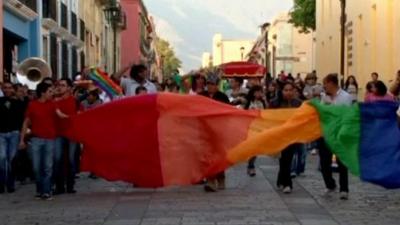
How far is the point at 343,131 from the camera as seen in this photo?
1355cm

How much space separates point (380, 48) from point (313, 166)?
18.8m

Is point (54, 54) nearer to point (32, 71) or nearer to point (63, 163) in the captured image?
point (32, 71)

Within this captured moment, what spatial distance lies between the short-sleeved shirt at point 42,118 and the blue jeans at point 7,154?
134cm

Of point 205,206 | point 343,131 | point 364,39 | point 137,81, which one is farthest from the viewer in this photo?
point 364,39

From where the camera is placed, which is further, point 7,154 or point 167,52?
point 167,52

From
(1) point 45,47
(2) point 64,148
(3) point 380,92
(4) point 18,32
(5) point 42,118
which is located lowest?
(2) point 64,148

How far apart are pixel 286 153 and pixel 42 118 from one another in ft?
12.4

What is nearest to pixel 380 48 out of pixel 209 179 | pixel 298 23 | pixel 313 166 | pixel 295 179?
pixel 313 166

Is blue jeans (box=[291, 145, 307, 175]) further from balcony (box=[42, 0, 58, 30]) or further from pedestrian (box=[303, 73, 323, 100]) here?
balcony (box=[42, 0, 58, 30])

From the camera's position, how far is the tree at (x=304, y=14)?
226ft

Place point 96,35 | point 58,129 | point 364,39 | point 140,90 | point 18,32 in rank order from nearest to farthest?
1. point 58,129
2. point 140,90
3. point 18,32
4. point 364,39
5. point 96,35

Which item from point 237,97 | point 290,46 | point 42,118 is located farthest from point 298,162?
point 290,46

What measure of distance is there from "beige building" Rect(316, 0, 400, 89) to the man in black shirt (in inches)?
815

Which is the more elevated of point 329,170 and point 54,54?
point 54,54
